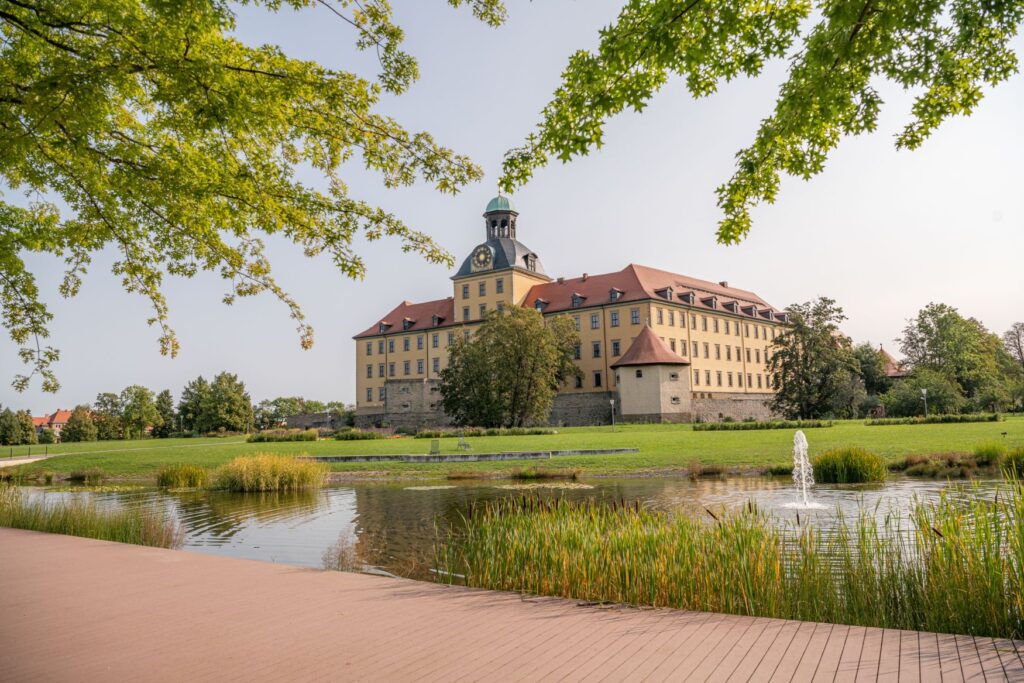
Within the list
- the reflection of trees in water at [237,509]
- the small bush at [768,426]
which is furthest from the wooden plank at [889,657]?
the small bush at [768,426]

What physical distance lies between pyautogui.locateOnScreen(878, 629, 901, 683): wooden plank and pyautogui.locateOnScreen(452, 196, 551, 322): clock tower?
6700 centimetres

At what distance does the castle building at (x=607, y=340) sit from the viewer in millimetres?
58312

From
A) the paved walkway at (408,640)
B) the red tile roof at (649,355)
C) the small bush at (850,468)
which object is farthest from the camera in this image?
the red tile roof at (649,355)

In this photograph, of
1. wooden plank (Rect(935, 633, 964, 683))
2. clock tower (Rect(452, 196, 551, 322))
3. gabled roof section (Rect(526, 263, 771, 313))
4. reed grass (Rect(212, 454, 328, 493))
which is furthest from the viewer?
clock tower (Rect(452, 196, 551, 322))

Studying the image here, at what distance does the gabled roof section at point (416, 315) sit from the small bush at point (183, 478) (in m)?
54.0

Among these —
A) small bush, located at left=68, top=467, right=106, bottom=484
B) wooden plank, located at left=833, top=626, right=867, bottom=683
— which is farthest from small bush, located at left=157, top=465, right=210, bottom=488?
wooden plank, located at left=833, top=626, right=867, bottom=683

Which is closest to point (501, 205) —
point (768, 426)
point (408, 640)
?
point (768, 426)

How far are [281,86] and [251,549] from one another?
7988mm

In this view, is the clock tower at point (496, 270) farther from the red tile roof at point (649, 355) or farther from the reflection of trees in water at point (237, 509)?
the reflection of trees in water at point (237, 509)

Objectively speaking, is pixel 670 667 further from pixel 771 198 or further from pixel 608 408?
pixel 608 408

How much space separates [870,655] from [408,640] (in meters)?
2.99

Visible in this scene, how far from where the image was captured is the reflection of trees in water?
14.7 m

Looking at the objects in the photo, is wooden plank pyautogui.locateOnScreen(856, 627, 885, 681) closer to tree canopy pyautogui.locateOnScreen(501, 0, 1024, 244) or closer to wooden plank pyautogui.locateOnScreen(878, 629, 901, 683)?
wooden plank pyautogui.locateOnScreen(878, 629, 901, 683)

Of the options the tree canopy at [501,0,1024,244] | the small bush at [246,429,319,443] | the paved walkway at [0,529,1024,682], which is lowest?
the paved walkway at [0,529,1024,682]
